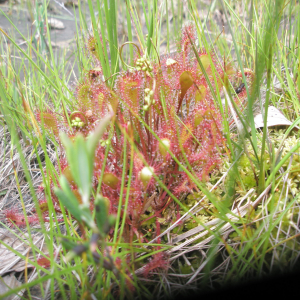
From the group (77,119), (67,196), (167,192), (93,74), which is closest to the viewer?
(67,196)

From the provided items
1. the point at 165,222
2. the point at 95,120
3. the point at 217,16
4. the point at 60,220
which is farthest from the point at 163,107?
the point at 217,16

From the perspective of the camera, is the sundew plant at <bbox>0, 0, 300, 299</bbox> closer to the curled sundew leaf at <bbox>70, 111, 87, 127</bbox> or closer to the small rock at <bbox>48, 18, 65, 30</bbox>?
the curled sundew leaf at <bbox>70, 111, 87, 127</bbox>

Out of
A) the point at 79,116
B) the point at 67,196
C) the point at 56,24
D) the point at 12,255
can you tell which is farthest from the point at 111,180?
the point at 56,24

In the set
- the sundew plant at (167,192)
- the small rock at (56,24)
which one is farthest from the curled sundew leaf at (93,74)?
the small rock at (56,24)

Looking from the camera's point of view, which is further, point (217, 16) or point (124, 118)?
point (217, 16)

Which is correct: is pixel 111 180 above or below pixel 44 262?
above

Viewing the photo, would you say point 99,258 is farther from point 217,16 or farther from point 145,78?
point 217,16

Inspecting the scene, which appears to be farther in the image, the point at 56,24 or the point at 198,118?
the point at 56,24

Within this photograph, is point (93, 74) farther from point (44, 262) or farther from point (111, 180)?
point (44, 262)

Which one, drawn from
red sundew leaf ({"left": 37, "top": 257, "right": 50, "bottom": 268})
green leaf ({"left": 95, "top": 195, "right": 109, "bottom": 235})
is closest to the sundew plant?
red sundew leaf ({"left": 37, "top": 257, "right": 50, "bottom": 268})
